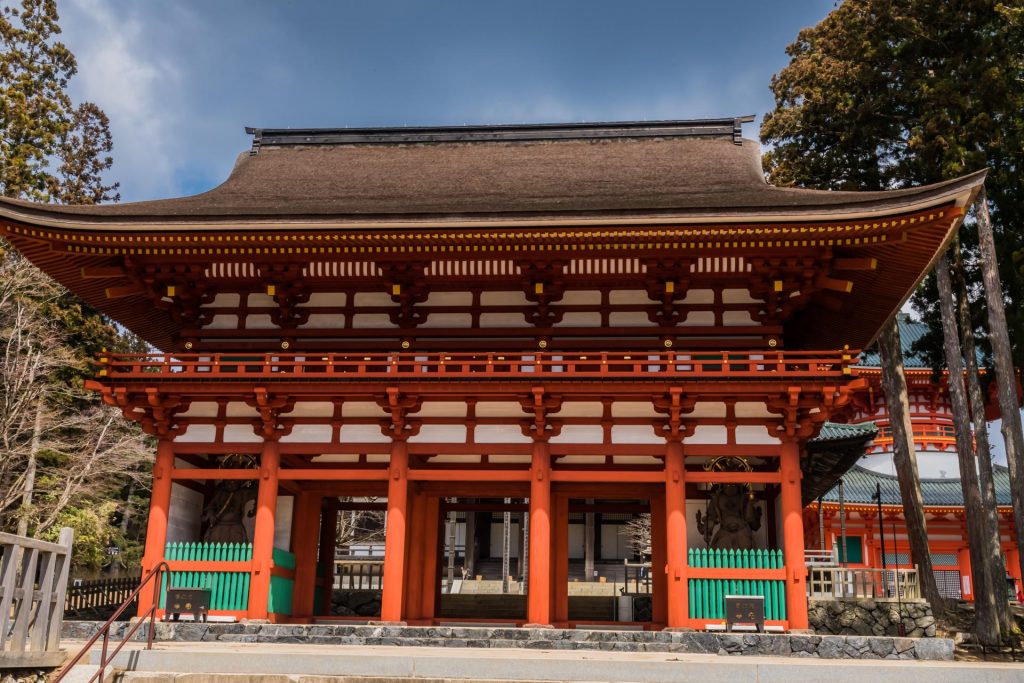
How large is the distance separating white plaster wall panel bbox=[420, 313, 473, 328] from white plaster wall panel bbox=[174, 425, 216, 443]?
3617 millimetres

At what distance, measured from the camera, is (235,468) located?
16.1 metres

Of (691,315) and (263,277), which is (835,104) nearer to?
(691,315)

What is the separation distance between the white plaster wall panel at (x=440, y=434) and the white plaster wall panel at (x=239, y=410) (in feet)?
9.27

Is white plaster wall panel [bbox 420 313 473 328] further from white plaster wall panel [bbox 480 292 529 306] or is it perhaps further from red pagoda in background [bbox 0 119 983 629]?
white plaster wall panel [bbox 480 292 529 306]

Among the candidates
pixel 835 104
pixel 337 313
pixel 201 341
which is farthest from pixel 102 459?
pixel 835 104

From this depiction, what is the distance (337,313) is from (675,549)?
709 centimetres

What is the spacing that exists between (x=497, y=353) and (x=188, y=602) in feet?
20.0

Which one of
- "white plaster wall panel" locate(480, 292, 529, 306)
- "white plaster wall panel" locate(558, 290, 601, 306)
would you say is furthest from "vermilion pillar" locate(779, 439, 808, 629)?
"white plaster wall panel" locate(480, 292, 529, 306)

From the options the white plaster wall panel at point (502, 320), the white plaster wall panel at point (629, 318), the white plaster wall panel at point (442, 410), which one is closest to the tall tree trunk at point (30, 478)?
the white plaster wall panel at point (442, 410)

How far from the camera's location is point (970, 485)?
20281 millimetres

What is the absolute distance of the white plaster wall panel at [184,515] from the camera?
15.4 meters

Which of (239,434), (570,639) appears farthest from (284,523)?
(570,639)

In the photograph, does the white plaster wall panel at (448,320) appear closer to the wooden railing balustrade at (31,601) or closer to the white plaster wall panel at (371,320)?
the white plaster wall panel at (371,320)

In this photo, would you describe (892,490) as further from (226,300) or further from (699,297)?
(226,300)
